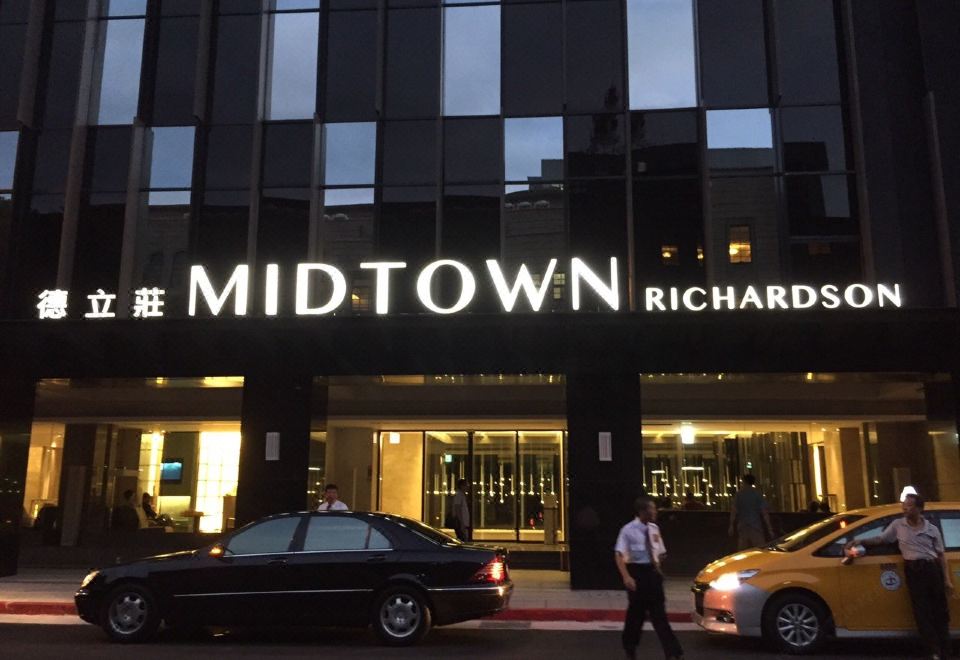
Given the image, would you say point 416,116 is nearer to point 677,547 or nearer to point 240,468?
point 240,468

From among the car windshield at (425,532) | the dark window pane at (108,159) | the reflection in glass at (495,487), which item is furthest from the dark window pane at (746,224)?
the dark window pane at (108,159)

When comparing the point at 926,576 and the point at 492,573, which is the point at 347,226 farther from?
the point at 926,576

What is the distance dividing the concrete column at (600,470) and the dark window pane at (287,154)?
7.45 metres

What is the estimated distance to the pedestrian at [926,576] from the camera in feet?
28.8

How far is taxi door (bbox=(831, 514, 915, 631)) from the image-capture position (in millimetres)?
9453

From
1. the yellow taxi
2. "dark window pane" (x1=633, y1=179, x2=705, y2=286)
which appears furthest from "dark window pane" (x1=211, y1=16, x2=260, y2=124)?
the yellow taxi

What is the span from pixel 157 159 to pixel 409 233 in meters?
5.81

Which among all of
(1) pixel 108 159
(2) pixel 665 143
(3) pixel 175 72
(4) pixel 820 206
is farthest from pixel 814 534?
(3) pixel 175 72

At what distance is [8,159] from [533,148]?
37.5 ft

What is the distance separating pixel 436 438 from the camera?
21.4 meters

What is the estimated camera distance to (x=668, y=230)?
56.1ft

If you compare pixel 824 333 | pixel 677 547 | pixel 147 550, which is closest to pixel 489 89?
pixel 824 333

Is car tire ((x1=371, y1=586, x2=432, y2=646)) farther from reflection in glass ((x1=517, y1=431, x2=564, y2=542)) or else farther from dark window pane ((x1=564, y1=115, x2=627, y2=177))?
reflection in glass ((x1=517, y1=431, x2=564, y2=542))

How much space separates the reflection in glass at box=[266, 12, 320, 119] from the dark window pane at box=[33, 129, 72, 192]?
4.50 meters
